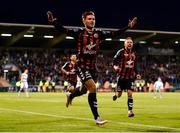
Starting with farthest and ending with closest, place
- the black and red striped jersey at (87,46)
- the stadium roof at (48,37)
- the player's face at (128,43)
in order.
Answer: the stadium roof at (48,37) < the player's face at (128,43) < the black and red striped jersey at (87,46)

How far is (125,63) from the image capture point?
1625 centimetres

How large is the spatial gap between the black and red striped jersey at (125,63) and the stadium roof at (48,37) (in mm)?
40399

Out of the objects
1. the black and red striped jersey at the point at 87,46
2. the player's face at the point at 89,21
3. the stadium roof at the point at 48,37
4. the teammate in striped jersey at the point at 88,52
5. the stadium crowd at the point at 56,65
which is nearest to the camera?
the player's face at the point at 89,21

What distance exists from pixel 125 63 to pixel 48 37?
48.1 metres

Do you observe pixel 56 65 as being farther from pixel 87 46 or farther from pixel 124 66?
pixel 87 46

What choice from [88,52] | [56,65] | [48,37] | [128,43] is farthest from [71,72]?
[48,37]

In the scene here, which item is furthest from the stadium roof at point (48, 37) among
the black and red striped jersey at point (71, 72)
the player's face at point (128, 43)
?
the player's face at point (128, 43)

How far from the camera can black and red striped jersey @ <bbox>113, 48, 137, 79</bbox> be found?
635 inches

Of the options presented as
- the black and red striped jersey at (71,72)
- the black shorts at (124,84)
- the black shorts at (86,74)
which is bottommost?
the black shorts at (124,84)

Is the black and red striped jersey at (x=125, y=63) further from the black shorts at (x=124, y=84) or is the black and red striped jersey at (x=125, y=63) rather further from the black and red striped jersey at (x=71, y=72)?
the black and red striped jersey at (x=71, y=72)

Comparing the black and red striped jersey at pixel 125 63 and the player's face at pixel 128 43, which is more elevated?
the player's face at pixel 128 43

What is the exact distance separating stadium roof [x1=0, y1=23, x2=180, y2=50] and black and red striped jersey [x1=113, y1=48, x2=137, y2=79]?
133ft

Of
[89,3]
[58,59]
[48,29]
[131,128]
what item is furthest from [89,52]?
[89,3]

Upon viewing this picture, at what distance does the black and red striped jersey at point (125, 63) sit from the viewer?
16.1 m
